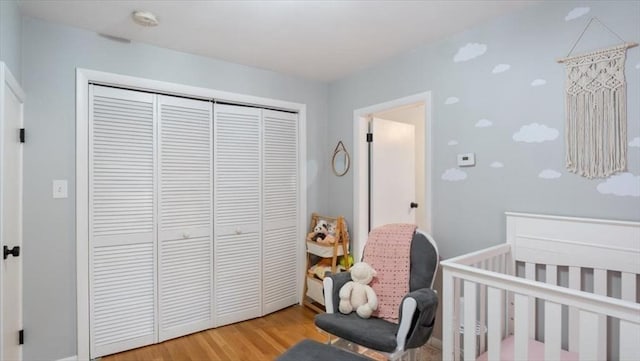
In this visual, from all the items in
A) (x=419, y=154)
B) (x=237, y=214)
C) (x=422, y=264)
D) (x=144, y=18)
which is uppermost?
(x=144, y=18)

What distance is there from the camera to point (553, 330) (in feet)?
4.21

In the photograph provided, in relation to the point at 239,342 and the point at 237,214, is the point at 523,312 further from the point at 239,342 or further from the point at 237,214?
the point at 237,214

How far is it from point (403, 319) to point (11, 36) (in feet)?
8.69

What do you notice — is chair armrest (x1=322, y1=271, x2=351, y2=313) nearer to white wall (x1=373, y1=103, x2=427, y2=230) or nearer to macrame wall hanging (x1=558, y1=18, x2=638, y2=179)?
macrame wall hanging (x1=558, y1=18, x2=638, y2=179)

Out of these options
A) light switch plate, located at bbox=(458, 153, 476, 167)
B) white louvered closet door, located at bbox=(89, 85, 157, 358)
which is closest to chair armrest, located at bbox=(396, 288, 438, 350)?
light switch plate, located at bbox=(458, 153, 476, 167)

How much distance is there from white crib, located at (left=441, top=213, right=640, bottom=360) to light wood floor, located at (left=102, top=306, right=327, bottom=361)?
4.52 ft

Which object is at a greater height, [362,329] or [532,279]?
[532,279]

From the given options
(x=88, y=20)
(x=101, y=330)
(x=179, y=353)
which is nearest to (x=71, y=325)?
(x=101, y=330)

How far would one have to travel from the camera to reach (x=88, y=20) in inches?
84.7

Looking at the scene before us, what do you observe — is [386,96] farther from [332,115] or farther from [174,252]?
[174,252]

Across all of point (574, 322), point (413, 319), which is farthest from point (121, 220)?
point (574, 322)

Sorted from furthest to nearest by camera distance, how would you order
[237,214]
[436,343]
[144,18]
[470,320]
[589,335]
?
1. [237,214]
2. [436,343]
3. [144,18]
4. [470,320]
5. [589,335]

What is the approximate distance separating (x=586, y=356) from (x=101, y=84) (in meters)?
3.10

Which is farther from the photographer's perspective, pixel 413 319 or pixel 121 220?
pixel 121 220
